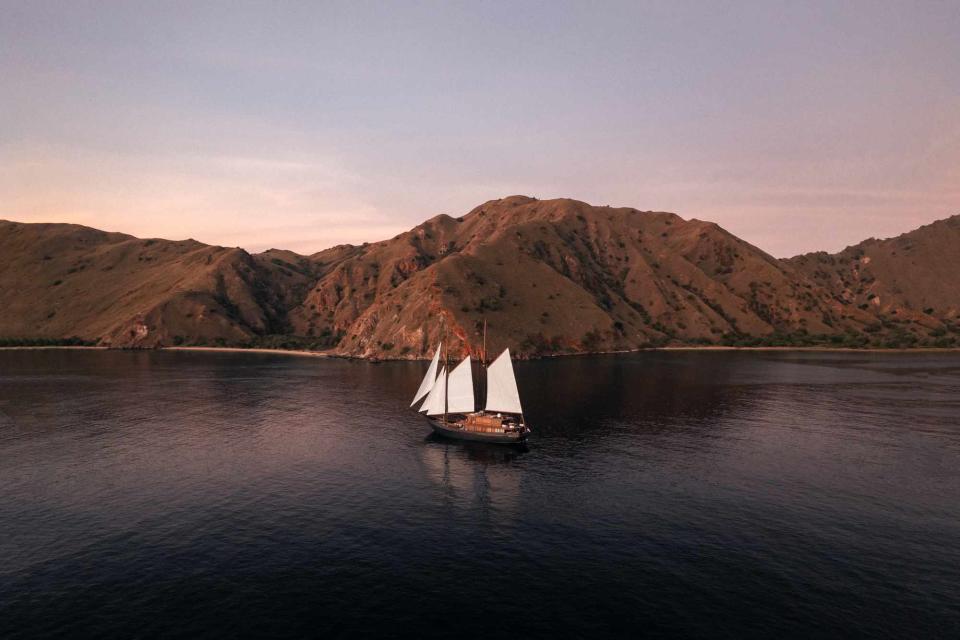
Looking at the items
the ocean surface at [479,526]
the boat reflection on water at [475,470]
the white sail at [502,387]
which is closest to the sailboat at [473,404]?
the white sail at [502,387]

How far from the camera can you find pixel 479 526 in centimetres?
5350

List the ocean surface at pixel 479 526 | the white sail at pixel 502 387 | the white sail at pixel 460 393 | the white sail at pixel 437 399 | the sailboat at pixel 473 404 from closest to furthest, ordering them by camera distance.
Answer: the ocean surface at pixel 479 526 → the sailboat at pixel 473 404 → the white sail at pixel 502 387 → the white sail at pixel 460 393 → the white sail at pixel 437 399

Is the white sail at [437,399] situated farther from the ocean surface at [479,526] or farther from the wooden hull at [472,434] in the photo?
the ocean surface at [479,526]

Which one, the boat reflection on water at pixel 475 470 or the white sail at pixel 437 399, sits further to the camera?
the white sail at pixel 437 399

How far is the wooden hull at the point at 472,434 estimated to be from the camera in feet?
276

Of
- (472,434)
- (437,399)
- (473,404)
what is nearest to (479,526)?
(472,434)

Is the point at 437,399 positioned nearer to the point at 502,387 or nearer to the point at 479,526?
the point at 502,387

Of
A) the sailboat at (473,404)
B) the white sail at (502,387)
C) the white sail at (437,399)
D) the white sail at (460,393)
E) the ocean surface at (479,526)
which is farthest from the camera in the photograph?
the white sail at (437,399)

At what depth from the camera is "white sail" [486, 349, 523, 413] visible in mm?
87019

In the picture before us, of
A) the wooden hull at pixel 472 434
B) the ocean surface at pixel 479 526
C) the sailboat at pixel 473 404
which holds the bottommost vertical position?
the ocean surface at pixel 479 526

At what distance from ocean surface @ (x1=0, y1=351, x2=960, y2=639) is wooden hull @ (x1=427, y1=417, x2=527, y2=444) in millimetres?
2036

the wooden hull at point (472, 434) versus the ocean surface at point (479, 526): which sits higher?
the wooden hull at point (472, 434)

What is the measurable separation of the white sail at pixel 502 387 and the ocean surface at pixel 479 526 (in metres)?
7.80

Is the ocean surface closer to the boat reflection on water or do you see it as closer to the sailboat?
the boat reflection on water
